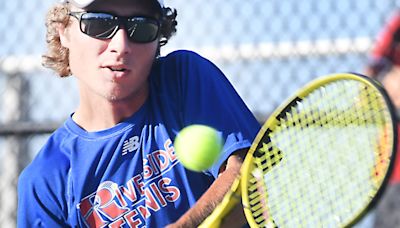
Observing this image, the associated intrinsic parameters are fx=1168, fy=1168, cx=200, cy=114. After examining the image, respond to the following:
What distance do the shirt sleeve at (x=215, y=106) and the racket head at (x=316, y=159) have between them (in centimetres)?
8

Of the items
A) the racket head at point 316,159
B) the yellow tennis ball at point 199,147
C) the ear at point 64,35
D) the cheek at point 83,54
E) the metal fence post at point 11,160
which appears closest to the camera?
the racket head at point 316,159

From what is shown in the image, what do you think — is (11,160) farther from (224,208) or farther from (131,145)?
(224,208)

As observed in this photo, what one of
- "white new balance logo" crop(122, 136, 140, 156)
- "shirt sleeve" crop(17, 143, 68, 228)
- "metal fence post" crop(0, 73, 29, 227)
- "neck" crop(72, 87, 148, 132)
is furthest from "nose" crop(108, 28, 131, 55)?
"metal fence post" crop(0, 73, 29, 227)

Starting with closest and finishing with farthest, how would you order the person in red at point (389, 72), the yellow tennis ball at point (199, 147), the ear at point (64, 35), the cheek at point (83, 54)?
the yellow tennis ball at point (199, 147)
the cheek at point (83, 54)
the ear at point (64, 35)
the person in red at point (389, 72)

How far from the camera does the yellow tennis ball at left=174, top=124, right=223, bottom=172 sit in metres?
3.44

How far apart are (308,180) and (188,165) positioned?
14.1 inches

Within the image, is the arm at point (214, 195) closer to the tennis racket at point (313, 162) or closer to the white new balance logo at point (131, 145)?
the tennis racket at point (313, 162)

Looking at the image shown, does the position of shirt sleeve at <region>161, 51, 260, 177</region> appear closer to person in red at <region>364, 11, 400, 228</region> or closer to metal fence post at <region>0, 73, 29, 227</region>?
person in red at <region>364, 11, 400, 228</region>

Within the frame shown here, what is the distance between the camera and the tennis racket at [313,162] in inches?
128

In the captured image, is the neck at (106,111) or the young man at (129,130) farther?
the neck at (106,111)

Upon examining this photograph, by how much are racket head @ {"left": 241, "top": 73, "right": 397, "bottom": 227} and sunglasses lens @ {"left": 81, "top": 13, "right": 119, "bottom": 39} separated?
21.8 inches

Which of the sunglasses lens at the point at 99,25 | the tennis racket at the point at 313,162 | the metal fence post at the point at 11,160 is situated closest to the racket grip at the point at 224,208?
the tennis racket at the point at 313,162

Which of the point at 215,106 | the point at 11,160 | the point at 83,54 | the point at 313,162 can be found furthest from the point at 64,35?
the point at 11,160

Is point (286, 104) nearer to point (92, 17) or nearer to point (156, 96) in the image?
point (156, 96)
